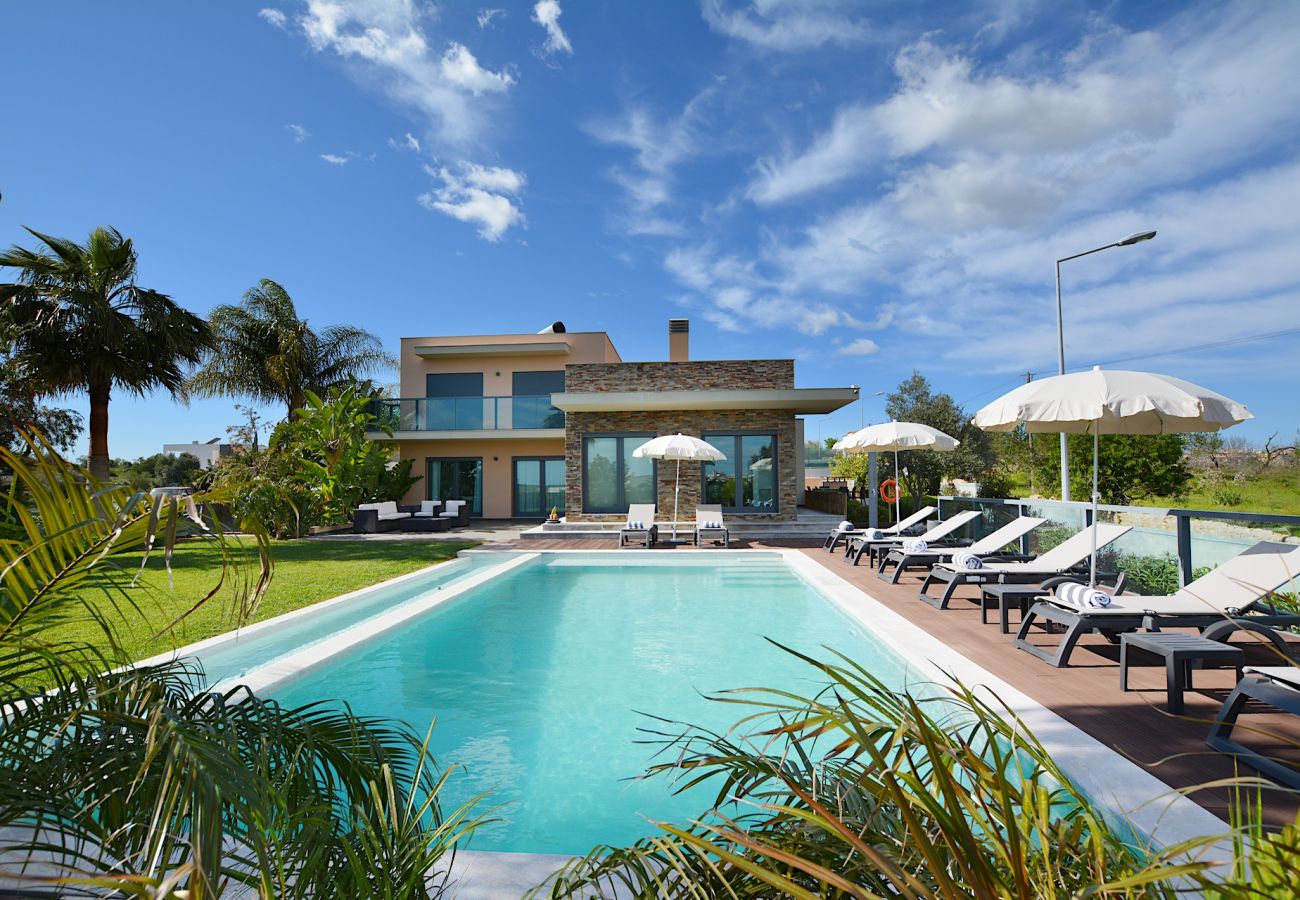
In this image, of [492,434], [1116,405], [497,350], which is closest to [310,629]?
[1116,405]

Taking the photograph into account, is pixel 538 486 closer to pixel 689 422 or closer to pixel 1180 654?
pixel 689 422

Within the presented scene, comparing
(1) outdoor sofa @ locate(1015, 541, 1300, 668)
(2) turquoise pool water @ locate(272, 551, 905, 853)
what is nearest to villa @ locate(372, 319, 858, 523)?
(2) turquoise pool water @ locate(272, 551, 905, 853)

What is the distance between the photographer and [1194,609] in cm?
562

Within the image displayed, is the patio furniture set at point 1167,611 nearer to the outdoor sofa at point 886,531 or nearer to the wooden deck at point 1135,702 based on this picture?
the wooden deck at point 1135,702

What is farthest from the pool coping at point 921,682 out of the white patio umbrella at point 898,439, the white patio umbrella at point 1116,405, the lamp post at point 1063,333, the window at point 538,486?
the window at point 538,486

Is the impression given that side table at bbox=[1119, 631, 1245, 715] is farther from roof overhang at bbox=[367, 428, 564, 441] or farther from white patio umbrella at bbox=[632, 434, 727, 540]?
roof overhang at bbox=[367, 428, 564, 441]

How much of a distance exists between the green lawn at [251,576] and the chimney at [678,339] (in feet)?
31.4

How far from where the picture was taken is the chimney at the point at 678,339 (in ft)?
68.3

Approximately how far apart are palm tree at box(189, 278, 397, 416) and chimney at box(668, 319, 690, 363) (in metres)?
15.2

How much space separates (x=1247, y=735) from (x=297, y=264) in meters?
30.5

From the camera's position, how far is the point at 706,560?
13719 mm

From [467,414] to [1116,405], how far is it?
69.7 feet

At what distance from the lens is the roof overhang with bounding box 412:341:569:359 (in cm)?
2552

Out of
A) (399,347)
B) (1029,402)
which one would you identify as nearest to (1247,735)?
(1029,402)
